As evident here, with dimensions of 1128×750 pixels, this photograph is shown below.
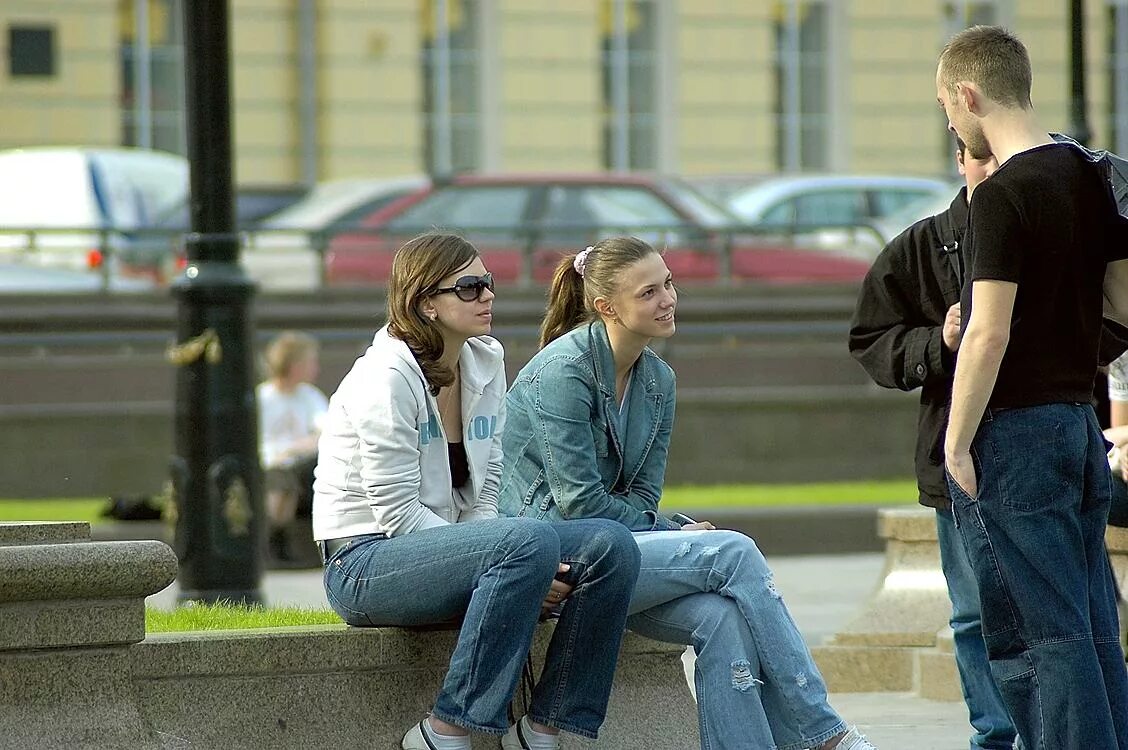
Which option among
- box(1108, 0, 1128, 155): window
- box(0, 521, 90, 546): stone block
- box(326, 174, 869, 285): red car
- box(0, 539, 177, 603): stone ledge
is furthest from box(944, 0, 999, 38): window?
box(0, 539, 177, 603): stone ledge

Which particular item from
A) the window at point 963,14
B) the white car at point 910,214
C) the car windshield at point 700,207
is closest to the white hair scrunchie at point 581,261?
the car windshield at point 700,207

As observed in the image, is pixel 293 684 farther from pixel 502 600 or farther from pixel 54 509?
pixel 54 509

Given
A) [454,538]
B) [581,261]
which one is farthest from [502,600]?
[581,261]

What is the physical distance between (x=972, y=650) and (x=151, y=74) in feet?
60.6

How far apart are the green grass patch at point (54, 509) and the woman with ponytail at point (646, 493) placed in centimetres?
705

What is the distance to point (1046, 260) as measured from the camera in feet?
14.4

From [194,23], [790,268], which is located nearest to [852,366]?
[790,268]

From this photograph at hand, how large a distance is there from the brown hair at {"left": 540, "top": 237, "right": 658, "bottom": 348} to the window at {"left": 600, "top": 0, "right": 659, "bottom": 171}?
17.9 meters

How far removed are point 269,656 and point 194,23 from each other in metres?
3.86

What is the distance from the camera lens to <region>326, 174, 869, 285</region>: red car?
51.8 ft

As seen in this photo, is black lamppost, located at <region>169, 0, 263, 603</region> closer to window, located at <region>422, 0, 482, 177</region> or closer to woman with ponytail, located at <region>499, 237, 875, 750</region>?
woman with ponytail, located at <region>499, 237, 875, 750</region>

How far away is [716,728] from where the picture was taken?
477 centimetres

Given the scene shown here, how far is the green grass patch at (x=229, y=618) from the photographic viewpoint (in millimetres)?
5262

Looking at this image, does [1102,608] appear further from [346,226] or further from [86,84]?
[86,84]
